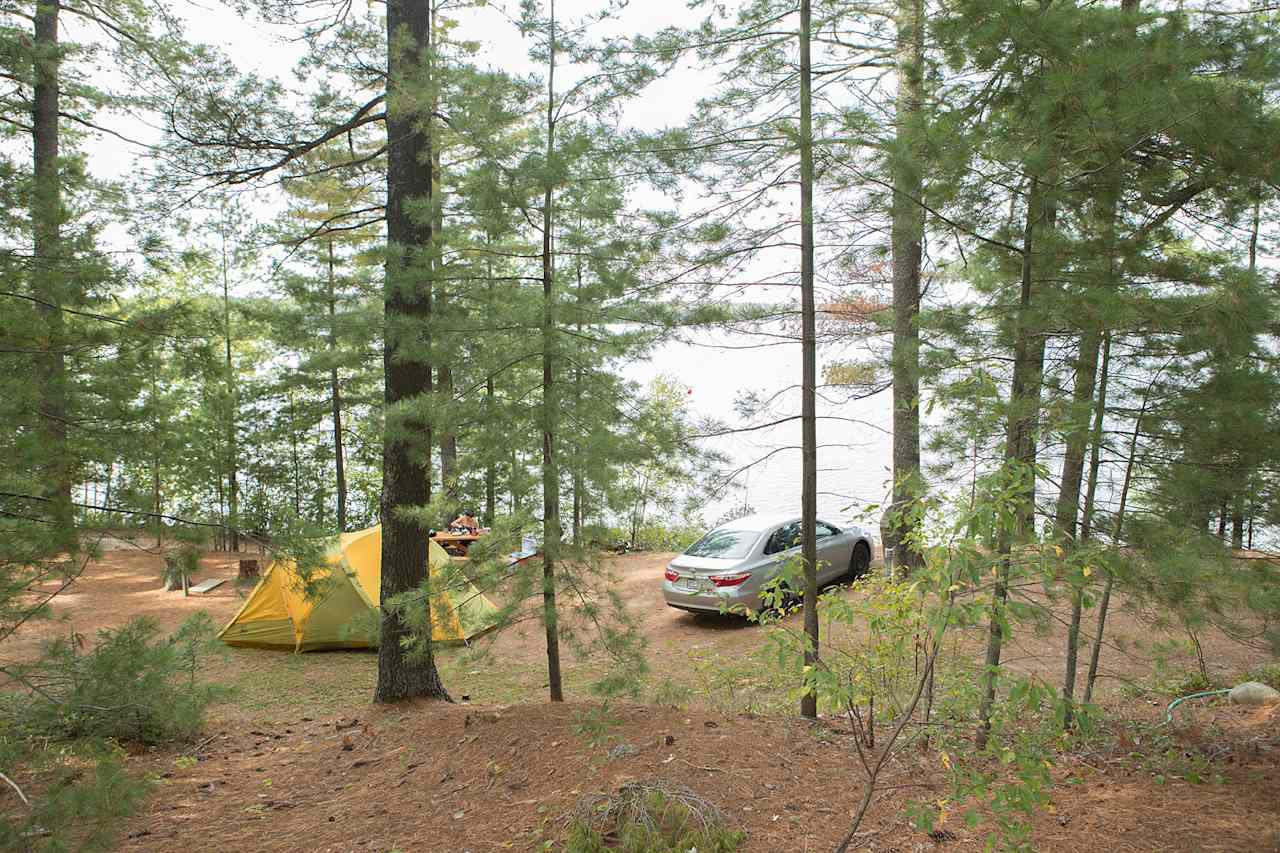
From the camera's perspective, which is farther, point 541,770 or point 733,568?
point 733,568

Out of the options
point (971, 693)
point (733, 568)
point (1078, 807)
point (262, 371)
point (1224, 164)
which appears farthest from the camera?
point (262, 371)

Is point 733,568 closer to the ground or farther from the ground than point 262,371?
closer to the ground

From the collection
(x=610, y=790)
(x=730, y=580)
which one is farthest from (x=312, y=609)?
(x=610, y=790)

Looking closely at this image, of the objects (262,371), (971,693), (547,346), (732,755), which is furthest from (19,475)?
(262,371)

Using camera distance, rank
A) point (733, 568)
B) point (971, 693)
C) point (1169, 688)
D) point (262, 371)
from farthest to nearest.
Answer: point (262, 371)
point (733, 568)
point (1169, 688)
point (971, 693)

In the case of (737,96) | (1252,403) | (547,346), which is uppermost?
(737,96)

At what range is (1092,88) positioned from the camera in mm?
4238

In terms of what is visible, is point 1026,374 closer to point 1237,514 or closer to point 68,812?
point 1237,514

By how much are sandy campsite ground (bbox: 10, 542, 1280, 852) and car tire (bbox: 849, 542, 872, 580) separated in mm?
4978

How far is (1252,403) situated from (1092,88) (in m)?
2.23

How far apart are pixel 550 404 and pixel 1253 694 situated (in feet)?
A: 20.3

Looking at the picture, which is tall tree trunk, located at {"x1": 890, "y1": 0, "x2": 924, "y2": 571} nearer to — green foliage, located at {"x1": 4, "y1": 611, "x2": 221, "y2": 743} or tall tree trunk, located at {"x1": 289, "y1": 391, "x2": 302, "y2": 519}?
green foliage, located at {"x1": 4, "y1": 611, "x2": 221, "y2": 743}

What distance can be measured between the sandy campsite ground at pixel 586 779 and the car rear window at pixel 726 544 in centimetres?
360

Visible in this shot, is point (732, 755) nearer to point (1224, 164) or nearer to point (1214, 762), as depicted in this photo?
point (1214, 762)
